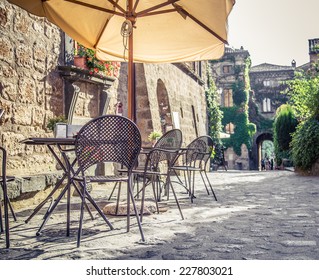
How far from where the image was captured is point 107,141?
2.78 metres

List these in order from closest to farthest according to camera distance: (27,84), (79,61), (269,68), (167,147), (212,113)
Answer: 1. (167,147)
2. (27,84)
3. (79,61)
4. (212,113)
5. (269,68)

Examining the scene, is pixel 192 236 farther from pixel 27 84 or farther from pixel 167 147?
pixel 27 84

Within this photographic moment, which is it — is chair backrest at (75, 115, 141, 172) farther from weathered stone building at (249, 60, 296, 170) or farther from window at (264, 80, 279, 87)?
window at (264, 80, 279, 87)

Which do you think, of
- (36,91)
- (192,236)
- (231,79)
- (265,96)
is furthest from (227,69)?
(192,236)

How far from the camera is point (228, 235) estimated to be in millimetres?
2832

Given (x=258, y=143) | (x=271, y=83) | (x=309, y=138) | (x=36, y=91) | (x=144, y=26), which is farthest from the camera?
(x=271, y=83)

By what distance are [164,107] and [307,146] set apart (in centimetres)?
386

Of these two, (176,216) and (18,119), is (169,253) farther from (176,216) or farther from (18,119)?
(18,119)

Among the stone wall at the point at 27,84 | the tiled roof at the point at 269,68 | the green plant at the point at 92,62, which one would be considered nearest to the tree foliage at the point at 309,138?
the green plant at the point at 92,62

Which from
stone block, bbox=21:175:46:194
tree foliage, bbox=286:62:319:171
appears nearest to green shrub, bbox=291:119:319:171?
tree foliage, bbox=286:62:319:171

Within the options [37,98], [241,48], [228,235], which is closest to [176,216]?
[228,235]

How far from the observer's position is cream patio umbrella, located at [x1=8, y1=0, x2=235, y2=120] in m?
3.85

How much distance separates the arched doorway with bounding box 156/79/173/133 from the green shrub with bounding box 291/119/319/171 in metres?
3.29

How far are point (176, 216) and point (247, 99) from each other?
26629mm
